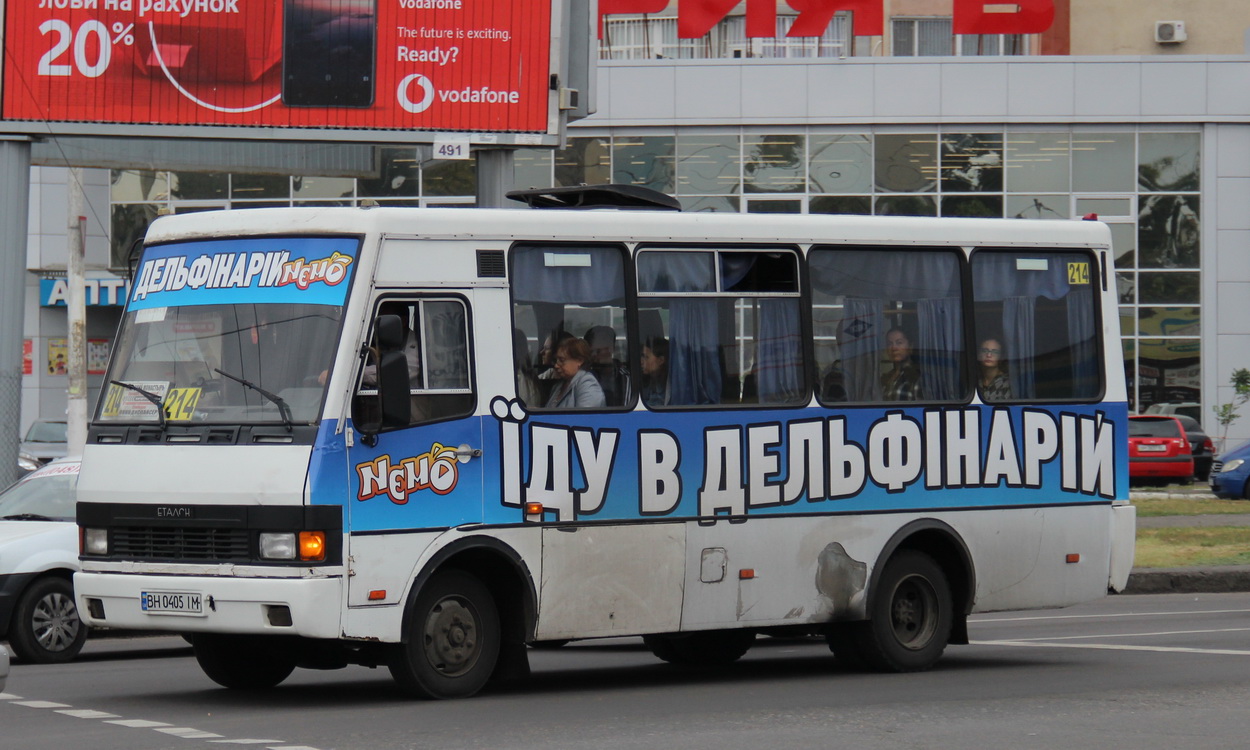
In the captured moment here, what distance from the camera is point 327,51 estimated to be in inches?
808

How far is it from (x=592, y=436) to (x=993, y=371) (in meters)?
3.29

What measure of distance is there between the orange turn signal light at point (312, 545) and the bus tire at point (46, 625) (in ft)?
14.8

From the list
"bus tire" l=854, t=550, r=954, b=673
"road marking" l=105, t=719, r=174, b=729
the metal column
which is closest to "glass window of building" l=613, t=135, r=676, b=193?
the metal column

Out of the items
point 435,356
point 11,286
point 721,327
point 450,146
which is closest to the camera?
point 435,356

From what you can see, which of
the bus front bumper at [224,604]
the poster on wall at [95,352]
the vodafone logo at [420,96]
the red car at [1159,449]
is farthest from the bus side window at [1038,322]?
the poster on wall at [95,352]

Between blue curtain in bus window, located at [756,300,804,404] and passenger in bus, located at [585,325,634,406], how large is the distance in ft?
3.37

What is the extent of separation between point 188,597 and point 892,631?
4.70 m

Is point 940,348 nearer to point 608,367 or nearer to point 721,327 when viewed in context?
point 721,327

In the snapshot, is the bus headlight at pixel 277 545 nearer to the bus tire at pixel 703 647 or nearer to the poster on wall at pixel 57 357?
the bus tire at pixel 703 647

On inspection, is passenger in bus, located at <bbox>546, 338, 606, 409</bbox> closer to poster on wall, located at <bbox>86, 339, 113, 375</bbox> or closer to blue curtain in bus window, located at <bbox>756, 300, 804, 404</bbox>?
blue curtain in bus window, located at <bbox>756, 300, 804, 404</bbox>

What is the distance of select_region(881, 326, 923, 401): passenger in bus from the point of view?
12242 millimetres

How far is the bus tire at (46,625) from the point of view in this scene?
13.5 meters

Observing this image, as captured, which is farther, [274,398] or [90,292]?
[90,292]

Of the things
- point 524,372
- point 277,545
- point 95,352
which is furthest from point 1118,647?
point 95,352
